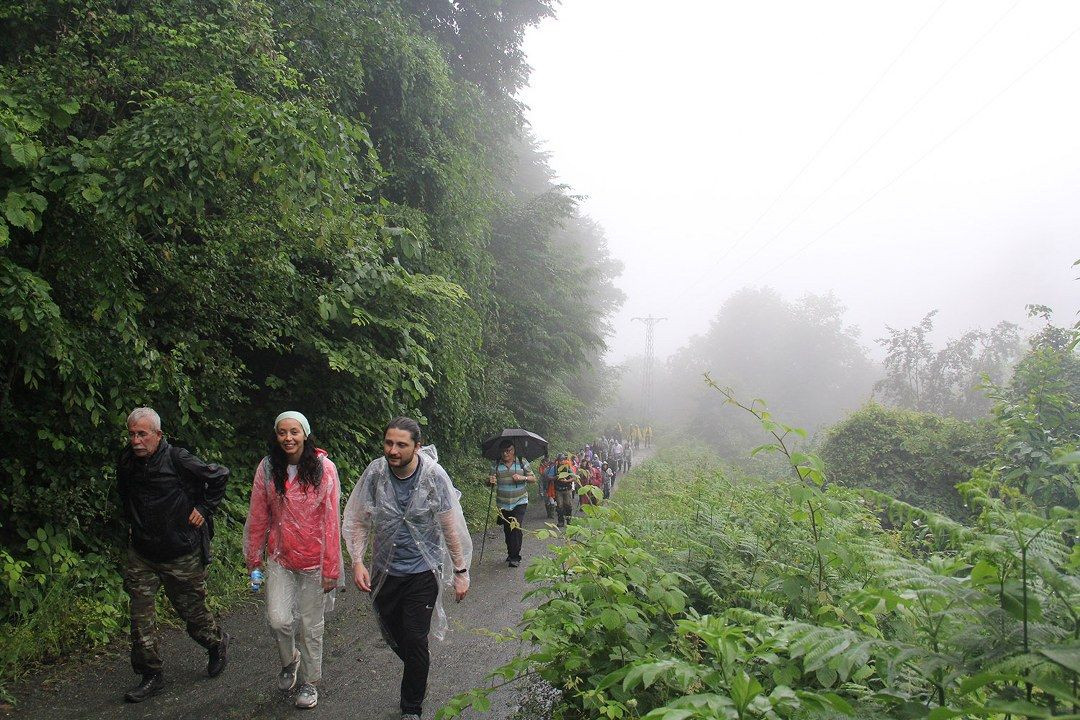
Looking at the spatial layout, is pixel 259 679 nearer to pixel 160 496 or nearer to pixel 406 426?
pixel 160 496

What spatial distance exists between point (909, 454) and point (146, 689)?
19.5 metres

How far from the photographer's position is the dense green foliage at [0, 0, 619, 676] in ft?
14.9

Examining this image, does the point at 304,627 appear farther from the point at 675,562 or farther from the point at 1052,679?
the point at 1052,679

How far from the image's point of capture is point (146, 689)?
429 centimetres

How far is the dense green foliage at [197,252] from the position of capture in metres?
4.53

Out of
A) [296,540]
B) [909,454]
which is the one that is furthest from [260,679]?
[909,454]

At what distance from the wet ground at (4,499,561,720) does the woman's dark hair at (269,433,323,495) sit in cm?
159

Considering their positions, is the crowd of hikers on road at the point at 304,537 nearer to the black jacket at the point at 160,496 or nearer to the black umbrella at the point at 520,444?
the black jacket at the point at 160,496

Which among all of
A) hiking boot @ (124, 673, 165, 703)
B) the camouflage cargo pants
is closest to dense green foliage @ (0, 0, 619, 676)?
hiking boot @ (124, 673, 165, 703)

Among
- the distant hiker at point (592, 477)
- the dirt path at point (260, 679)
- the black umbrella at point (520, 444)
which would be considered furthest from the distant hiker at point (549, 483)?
the dirt path at point (260, 679)

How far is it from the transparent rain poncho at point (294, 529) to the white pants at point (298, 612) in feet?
0.06

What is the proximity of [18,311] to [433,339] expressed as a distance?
5.11m

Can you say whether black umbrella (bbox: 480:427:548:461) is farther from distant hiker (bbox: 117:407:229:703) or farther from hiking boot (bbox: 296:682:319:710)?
distant hiker (bbox: 117:407:229:703)

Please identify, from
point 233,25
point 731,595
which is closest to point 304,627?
point 731,595
